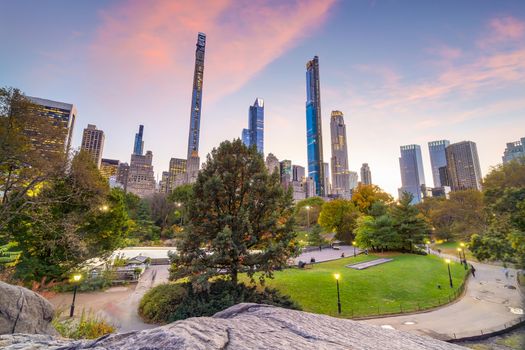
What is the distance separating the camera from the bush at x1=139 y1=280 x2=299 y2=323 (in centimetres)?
1209

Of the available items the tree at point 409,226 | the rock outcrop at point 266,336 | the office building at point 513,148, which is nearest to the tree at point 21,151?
the rock outcrop at point 266,336

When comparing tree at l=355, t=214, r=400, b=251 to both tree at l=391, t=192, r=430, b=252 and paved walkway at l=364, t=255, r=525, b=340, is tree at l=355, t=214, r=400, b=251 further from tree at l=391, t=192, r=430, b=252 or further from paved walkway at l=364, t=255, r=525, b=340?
paved walkway at l=364, t=255, r=525, b=340

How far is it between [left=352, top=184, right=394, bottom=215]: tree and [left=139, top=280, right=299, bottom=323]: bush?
4935 cm

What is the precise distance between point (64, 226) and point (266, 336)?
62.8 feet

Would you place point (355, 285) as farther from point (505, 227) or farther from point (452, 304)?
point (505, 227)

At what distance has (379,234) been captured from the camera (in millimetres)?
39062

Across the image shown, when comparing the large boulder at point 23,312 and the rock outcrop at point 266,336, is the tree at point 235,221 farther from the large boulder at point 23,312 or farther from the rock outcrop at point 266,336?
the rock outcrop at point 266,336

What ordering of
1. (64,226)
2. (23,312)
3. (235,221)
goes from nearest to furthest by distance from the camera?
(23,312), (235,221), (64,226)

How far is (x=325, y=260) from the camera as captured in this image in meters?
36.2

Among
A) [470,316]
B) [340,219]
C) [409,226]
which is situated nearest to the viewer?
[470,316]

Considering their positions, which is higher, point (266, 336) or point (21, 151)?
point (21, 151)

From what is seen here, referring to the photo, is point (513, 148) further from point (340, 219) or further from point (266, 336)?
point (266, 336)

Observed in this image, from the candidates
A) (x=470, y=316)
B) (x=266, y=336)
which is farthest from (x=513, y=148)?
(x=266, y=336)

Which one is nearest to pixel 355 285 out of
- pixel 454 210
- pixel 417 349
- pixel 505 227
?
pixel 505 227
